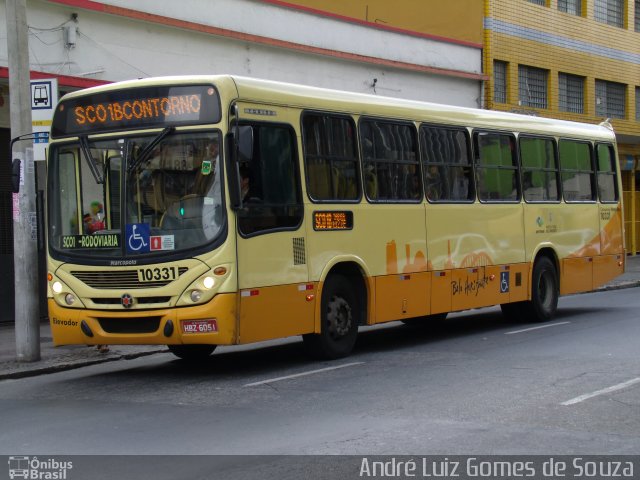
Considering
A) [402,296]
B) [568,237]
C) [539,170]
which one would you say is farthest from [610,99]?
→ [402,296]

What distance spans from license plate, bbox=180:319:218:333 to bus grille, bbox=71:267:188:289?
503 mm

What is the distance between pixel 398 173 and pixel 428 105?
1405mm

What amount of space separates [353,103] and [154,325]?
3.99 m

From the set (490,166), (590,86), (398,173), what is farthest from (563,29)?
(398,173)

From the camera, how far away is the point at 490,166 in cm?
1506

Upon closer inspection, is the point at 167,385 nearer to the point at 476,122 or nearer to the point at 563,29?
the point at 476,122

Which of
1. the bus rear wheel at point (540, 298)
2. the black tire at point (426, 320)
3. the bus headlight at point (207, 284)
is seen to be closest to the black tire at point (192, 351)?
the bus headlight at point (207, 284)

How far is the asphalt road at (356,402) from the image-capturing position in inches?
291

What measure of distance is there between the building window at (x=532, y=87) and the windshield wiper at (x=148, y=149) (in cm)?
2150

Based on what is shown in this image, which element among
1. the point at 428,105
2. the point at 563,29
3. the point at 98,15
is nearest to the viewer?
the point at 428,105

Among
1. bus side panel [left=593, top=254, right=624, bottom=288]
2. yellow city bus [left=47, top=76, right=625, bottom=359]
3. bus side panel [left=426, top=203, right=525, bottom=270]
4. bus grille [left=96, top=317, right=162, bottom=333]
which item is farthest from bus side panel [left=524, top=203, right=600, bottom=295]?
bus grille [left=96, top=317, right=162, bottom=333]

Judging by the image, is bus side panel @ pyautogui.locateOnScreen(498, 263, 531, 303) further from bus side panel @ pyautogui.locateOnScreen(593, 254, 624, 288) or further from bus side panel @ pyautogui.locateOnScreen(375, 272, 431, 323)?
bus side panel @ pyautogui.locateOnScreen(593, 254, 624, 288)

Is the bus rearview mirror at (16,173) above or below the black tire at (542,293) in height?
above

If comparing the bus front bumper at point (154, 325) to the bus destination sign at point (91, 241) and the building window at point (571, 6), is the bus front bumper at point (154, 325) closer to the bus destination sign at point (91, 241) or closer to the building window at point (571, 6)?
the bus destination sign at point (91, 241)
